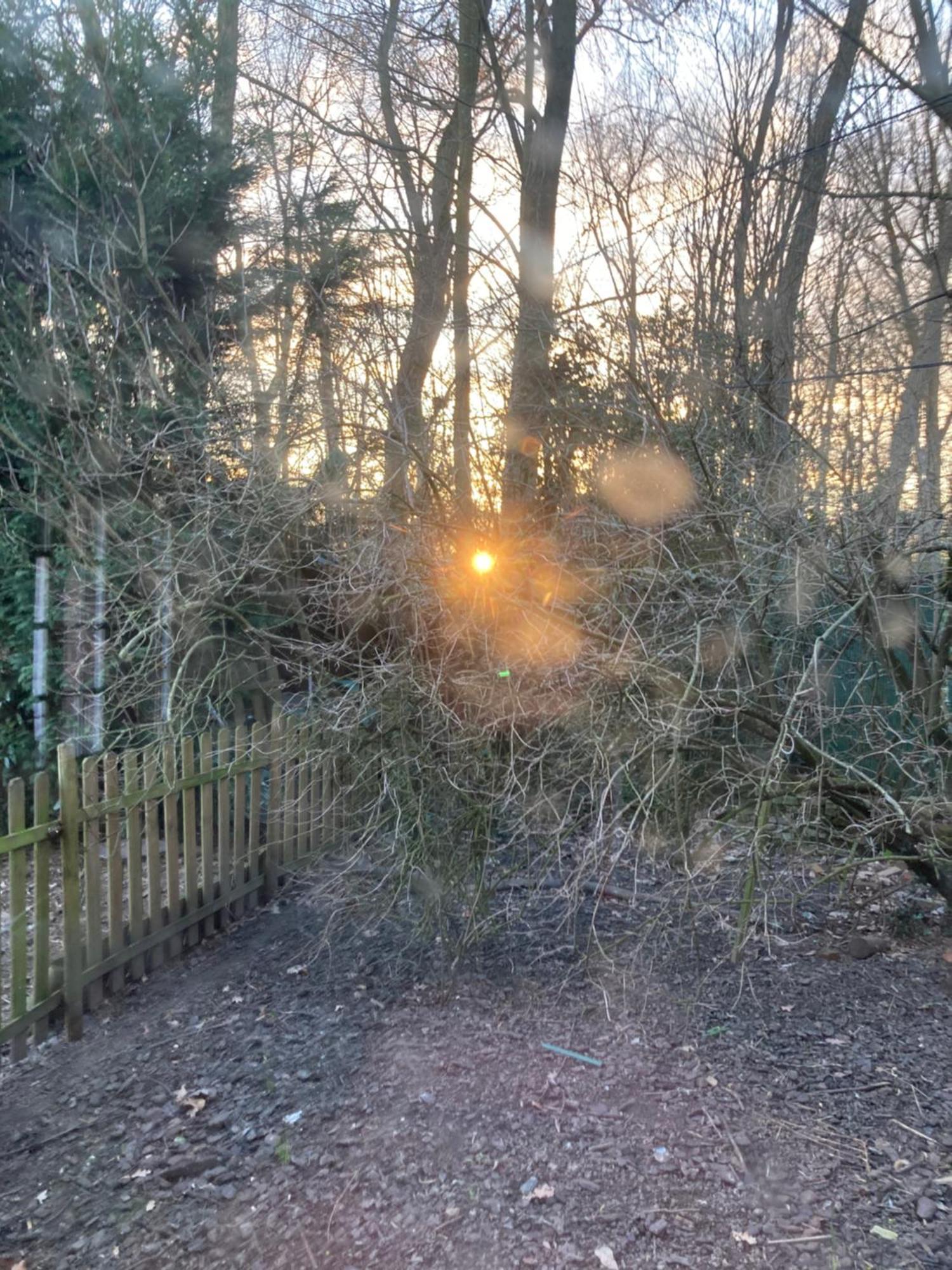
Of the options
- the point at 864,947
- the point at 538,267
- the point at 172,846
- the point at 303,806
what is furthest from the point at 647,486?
the point at 172,846

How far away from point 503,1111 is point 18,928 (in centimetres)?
188

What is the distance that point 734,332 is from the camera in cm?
564

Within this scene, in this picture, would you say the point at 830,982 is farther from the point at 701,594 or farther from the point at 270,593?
the point at 270,593

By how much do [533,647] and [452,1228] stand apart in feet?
6.79

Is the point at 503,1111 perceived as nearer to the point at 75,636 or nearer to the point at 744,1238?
the point at 744,1238

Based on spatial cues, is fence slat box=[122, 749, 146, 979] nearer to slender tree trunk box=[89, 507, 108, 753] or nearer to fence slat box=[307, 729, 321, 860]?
fence slat box=[307, 729, 321, 860]

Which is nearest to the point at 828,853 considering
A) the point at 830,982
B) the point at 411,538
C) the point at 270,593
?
the point at 830,982

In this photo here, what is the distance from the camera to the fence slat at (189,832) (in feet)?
14.4

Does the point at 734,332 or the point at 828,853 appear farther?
the point at 734,332

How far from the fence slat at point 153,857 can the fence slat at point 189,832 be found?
0.17 m

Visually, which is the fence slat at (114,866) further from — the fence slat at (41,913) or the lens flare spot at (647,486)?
the lens flare spot at (647,486)

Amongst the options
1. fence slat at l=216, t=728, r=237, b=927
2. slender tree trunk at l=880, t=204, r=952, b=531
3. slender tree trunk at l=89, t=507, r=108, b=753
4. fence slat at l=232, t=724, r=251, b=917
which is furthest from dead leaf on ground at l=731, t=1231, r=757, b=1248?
slender tree trunk at l=89, t=507, r=108, b=753

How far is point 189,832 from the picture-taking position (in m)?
4.42

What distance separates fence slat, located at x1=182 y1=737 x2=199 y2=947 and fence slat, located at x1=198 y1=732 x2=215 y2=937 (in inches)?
1.9
